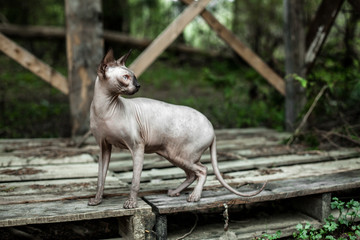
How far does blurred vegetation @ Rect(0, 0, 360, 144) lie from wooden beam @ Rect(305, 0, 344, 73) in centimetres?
25

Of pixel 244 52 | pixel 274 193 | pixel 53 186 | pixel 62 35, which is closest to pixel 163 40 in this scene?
pixel 244 52

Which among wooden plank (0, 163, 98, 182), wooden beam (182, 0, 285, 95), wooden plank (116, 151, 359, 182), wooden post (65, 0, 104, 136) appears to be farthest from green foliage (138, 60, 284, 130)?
wooden plank (0, 163, 98, 182)

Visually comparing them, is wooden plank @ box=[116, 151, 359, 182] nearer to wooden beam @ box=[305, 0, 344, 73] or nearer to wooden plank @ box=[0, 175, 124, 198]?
wooden plank @ box=[0, 175, 124, 198]

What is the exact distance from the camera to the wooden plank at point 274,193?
2.66 metres

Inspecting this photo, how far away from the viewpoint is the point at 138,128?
103 inches

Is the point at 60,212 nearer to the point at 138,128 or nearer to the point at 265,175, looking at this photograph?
the point at 138,128

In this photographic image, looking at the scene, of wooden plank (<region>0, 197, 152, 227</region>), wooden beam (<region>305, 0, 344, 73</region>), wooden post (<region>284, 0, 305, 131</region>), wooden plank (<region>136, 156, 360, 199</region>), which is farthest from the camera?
wooden post (<region>284, 0, 305, 131</region>)

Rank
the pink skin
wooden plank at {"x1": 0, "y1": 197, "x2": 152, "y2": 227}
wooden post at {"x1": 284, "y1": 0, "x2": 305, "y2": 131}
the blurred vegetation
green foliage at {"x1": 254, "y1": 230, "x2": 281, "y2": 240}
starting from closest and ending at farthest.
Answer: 1. wooden plank at {"x1": 0, "y1": 197, "x2": 152, "y2": 227}
2. the pink skin
3. green foliage at {"x1": 254, "y1": 230, "x2": 281, "y2": 240}
4. wooden post at {"x1": 284, "y1": 0, "x2": 305, "y2": 131}
5. the blurred vegetation

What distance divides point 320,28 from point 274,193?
294 centimetres

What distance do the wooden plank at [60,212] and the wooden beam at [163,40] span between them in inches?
91.6

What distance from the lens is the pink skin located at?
251 centimetres

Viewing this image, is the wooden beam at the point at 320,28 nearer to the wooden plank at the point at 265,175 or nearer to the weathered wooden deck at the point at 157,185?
the weathered wooden deck at the point at 157,185

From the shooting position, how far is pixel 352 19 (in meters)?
5.90

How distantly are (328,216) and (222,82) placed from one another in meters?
3.54
